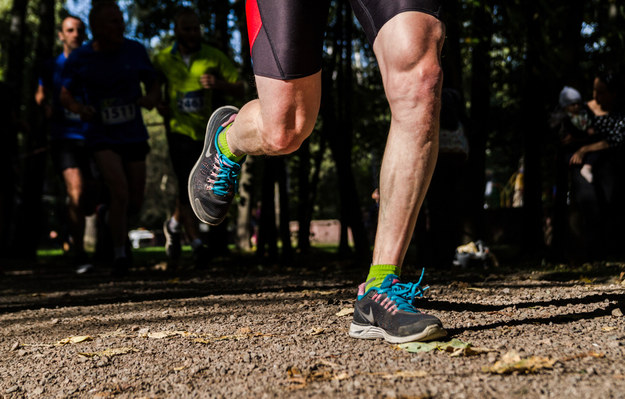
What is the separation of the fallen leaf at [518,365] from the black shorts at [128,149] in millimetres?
4971

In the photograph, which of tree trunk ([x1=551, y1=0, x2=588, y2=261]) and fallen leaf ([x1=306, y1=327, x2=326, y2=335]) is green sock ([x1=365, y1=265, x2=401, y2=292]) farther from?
tree trunk ([x1=551, y1=0, x2=588, y2=261])

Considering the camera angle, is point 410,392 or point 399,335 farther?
point 399,335

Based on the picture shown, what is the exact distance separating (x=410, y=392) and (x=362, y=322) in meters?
0.81

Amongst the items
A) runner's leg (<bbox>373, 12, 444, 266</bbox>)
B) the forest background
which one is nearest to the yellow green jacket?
the forest background

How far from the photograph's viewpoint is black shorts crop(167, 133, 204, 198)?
275 inches

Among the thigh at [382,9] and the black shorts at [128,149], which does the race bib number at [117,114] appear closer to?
the black shorts at [128,149]

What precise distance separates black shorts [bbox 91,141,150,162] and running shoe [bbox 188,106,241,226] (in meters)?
3.24

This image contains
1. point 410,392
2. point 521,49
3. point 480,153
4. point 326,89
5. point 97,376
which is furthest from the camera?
point 521,49

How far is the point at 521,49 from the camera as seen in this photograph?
33.7 ft

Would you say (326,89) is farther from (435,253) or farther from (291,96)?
(291,96)

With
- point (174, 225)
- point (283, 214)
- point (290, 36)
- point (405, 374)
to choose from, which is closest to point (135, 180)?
point (174, 225)

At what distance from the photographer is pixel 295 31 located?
110 inches

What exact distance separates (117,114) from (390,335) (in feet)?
15.2

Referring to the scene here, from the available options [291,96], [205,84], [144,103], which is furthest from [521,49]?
[291,96]
